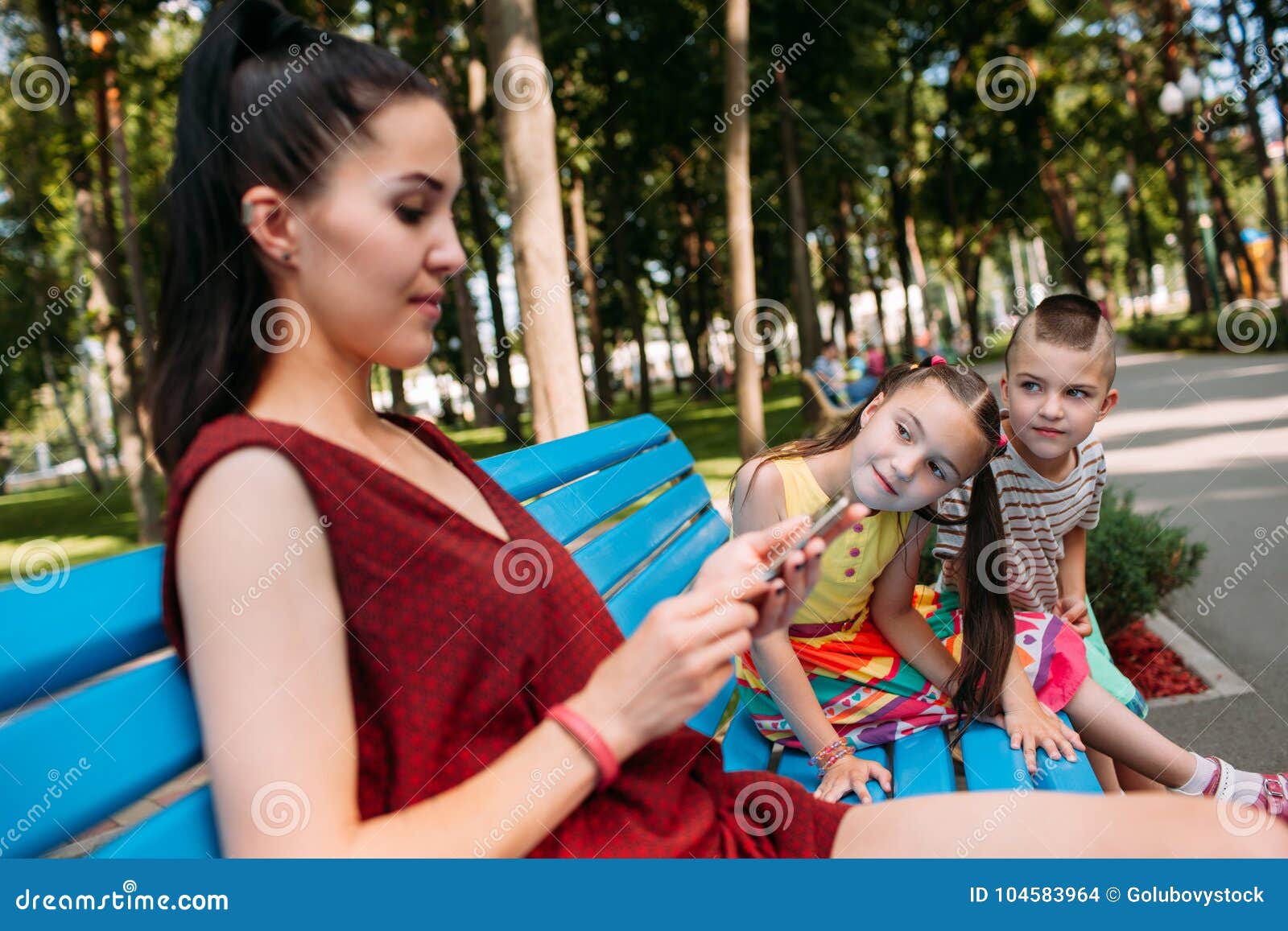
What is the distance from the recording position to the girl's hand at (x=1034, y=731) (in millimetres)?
2248

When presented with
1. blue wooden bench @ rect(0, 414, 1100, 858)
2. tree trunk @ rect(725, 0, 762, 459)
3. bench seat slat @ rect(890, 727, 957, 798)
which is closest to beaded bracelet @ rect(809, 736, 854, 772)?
bench seat slat @ rect(890, 727, 957, 798)

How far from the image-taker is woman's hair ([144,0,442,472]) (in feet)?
4.02

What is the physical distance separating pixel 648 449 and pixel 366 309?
2144mm

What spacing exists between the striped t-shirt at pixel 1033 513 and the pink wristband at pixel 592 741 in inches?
66.7

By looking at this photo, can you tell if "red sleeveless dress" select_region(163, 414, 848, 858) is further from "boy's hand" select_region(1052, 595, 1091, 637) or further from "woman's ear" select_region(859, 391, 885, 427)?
"boy's hand" select_region(1052, 595, 1091, 637)

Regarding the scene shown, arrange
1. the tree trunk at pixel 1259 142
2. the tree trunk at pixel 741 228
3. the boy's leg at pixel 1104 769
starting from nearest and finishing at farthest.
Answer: the boy's leg at pixel 1104 769, the tree trunk at pixel 741 228, the tree trunk at pixel 1259 142

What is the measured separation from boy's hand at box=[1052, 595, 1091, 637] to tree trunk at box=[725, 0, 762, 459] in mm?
6093

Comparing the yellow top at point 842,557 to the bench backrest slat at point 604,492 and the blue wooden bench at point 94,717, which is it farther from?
the blue wooden bench at point 94,717

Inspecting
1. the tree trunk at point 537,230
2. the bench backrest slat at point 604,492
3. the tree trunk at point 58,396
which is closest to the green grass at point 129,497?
the tree trunk at point 537,230

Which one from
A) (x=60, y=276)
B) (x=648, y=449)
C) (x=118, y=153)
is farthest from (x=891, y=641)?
(x=60, y=276)

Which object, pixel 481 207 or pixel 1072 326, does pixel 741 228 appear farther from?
pixel 481 207

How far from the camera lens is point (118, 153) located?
39.3 ft

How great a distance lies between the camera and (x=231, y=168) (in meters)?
1.23
